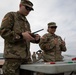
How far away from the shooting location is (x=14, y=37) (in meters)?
2.85

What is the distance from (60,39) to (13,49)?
2754 mm

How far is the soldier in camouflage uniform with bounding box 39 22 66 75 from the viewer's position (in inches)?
211

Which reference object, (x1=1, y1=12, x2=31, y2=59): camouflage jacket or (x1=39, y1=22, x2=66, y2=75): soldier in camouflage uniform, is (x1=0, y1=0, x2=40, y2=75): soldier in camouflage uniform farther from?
(x1=39, y1=22, x2=66, y2=75): soldier in camouflage uniform

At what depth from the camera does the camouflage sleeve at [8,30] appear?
2852 millimetres

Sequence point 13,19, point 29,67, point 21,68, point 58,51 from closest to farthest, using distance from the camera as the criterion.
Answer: point 29,67 → point 21,68 → point 13,19 → point 58,51

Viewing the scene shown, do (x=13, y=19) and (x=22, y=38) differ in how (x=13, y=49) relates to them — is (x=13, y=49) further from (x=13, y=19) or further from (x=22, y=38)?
(x=13, y=19)

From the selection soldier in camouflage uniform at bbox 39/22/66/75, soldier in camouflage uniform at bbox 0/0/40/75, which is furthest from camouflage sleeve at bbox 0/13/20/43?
soldier in camouflage uniform at bbox 39/22/66/75

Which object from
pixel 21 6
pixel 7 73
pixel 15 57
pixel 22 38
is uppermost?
pixel 21 6

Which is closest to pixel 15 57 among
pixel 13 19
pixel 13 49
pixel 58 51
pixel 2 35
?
pixel 13 49

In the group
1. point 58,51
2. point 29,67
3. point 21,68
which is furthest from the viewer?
point 58,51

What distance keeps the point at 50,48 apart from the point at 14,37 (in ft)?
8.59

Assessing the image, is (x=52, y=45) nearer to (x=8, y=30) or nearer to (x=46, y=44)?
(x=46, y=44)

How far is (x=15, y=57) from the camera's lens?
2.87 metres

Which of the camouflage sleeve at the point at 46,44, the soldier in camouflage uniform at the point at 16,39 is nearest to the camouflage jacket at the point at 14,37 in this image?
the soldier in camouflage uniform at the point at 16,39
